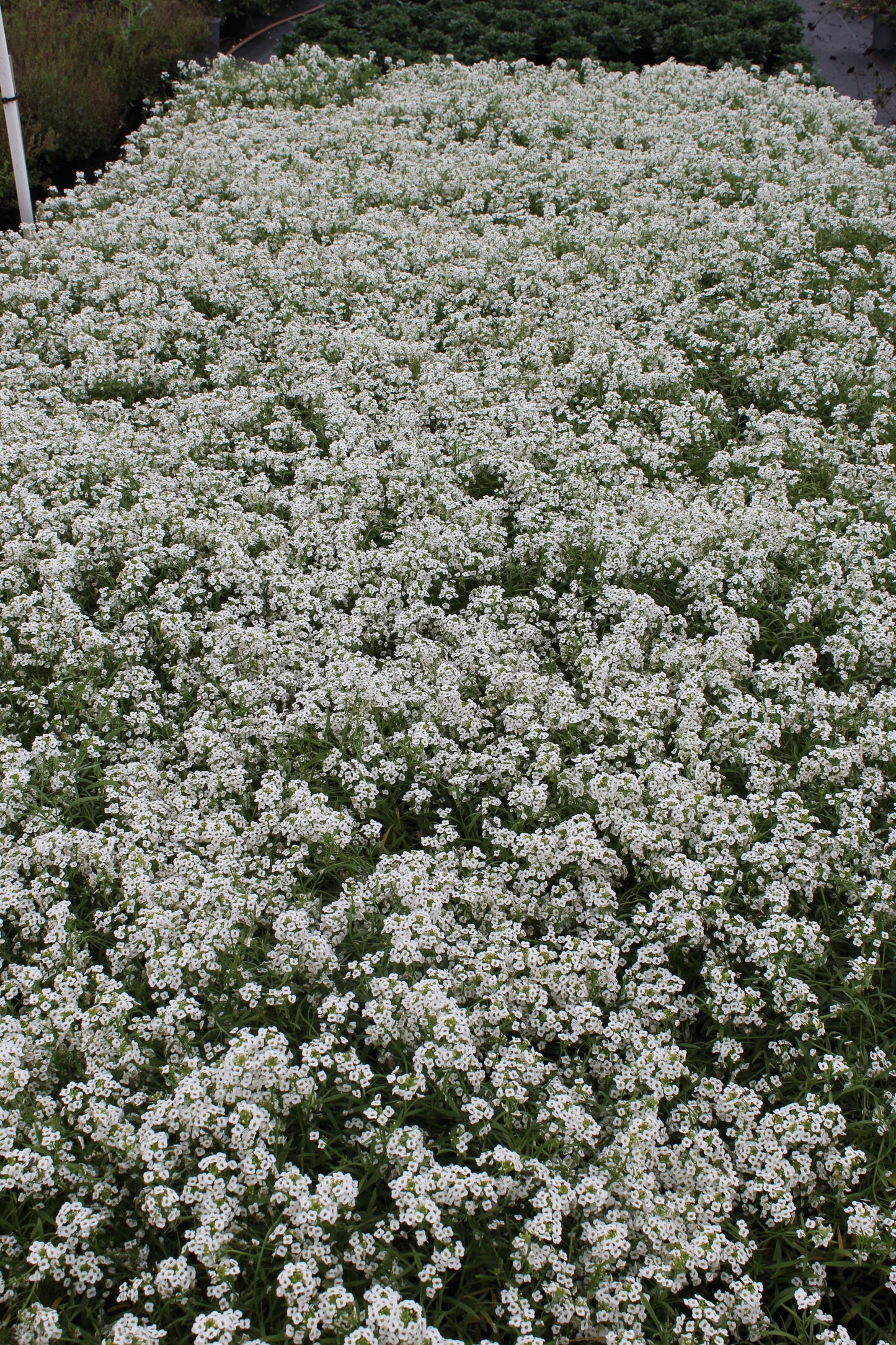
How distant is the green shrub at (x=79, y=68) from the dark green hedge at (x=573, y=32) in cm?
273

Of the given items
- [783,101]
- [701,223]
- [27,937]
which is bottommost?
[27,937]

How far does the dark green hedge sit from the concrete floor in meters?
1.61

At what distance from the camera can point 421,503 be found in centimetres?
823

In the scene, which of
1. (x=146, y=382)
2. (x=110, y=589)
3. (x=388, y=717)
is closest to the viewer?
(x=388, y=717)

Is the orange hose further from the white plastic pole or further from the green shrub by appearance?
the white plastic pole

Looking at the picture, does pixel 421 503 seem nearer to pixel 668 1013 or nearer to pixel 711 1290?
pixel 668 1013

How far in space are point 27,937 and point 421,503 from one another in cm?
467

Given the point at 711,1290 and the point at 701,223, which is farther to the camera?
the point at 701,223

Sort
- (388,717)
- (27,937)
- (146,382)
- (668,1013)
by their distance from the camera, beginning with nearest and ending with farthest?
1. (668,1013)
2. (27,937)
3. (388,717)
4. (146,382)

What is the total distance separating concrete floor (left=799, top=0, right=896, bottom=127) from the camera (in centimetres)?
1934


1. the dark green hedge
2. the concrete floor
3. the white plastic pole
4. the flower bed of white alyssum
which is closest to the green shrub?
the white plastic pole

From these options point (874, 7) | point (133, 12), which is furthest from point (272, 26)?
point (874, 7)

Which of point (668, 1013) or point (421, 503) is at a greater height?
point (421, 503)

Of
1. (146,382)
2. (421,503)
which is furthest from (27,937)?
(146,382)
